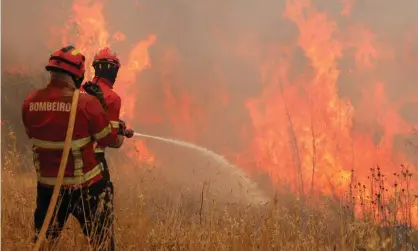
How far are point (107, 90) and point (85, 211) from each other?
1.48 metres

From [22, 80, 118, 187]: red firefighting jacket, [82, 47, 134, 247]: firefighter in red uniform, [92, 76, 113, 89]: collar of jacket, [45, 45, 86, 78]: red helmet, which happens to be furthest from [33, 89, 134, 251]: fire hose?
[92, 76, 113, 89]: collar of jacket

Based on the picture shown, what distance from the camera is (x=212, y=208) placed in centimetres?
508

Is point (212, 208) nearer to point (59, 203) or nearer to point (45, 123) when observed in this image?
point (59, 203)

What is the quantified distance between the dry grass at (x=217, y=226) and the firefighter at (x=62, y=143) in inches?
9.8

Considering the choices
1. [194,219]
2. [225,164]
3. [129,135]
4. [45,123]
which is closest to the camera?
[45,123]

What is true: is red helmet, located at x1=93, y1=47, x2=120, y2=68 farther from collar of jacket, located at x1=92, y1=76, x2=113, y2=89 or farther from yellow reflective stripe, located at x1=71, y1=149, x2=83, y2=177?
yellow reflective stripe, located at x1=71, y1=149, x2=83, y2=177

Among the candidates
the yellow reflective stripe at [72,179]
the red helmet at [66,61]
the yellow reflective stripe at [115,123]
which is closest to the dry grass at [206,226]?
the yellow reflective stripe at [72,179]

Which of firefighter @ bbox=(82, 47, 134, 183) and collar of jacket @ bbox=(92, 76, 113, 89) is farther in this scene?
collar of jacket @ bbox=(92, 76, 113, 89)

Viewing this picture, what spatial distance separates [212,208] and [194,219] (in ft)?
1.99

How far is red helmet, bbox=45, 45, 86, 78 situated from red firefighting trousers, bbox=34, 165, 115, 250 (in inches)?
41.6

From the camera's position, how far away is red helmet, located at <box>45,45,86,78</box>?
13.0 feet

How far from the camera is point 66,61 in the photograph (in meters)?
3.99

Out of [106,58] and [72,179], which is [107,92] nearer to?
[106,58]

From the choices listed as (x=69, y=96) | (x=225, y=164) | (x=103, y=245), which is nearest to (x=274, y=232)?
(x=103, y=245)
